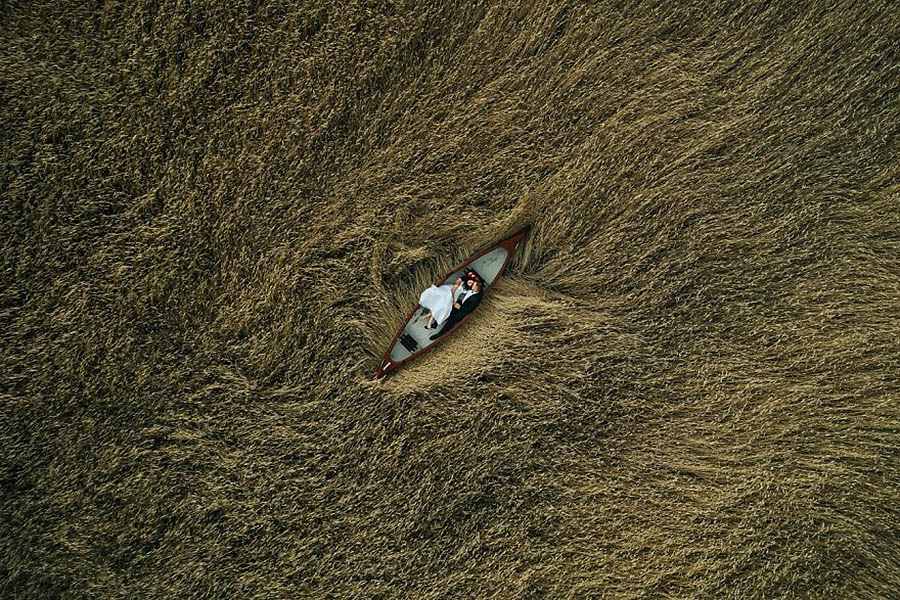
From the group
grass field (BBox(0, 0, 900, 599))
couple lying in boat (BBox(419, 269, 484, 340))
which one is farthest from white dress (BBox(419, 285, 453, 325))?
grass field (BBox(0, 0, 900, 599))

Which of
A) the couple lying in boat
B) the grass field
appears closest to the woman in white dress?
the couple lying in boat

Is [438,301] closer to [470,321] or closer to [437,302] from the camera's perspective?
[437,302]

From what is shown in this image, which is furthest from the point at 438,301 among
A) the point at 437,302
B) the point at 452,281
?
the point at 452,281

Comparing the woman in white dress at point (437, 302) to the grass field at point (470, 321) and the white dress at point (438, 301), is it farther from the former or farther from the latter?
the grass field at point (470, 321)

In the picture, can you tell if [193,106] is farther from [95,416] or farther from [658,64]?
[658,64]

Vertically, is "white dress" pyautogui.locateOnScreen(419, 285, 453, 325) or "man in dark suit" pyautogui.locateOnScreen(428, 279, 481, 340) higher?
"white dress" pyautogui.locateOnScreen(419, 285, 453, 325)

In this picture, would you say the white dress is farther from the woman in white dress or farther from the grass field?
the grass field

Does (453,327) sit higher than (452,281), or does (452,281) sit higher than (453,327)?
(452,281)
